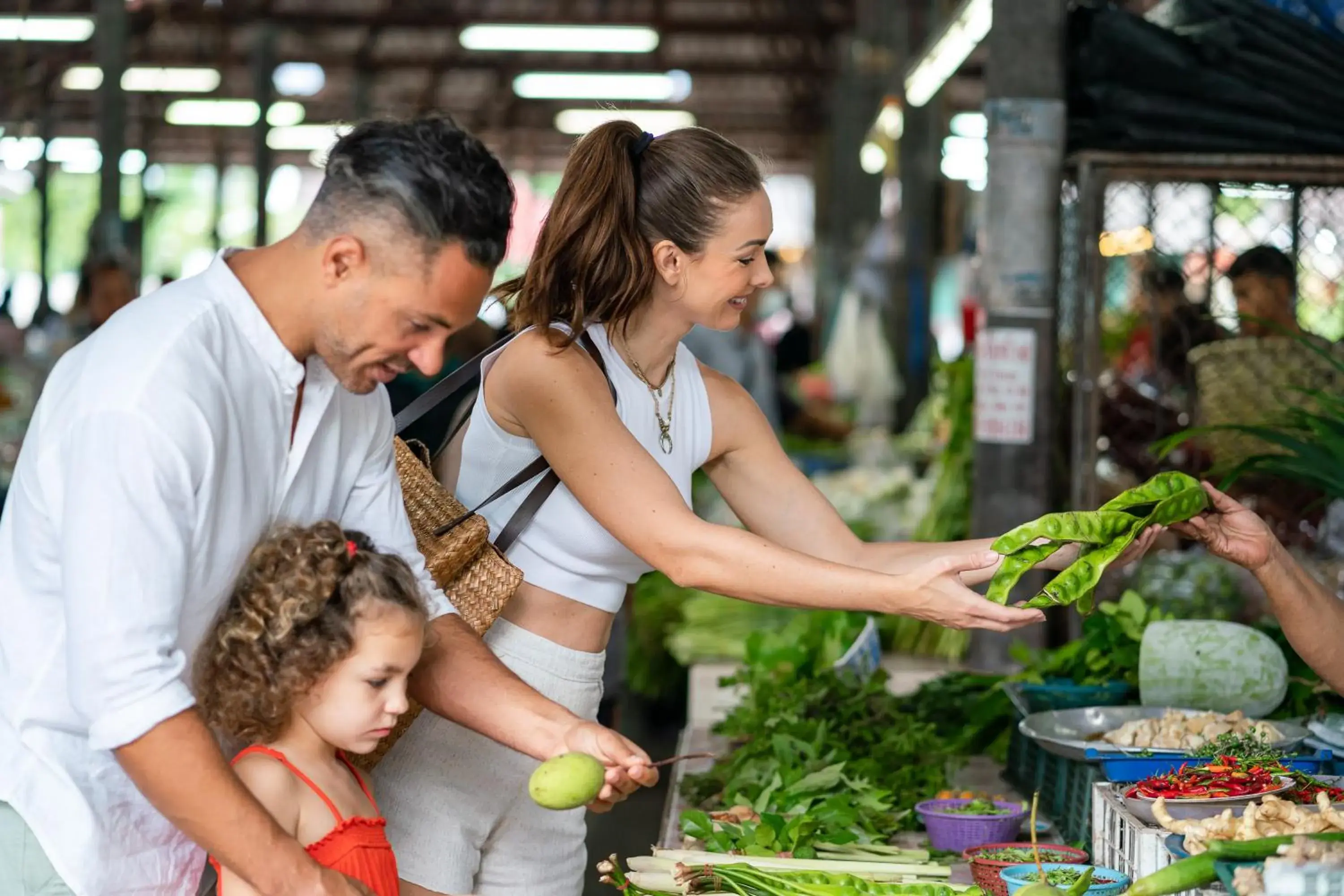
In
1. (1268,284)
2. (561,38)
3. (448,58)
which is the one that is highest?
(448,58)

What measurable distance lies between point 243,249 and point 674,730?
5.45 m

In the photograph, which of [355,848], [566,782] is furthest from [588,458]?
[355,848]

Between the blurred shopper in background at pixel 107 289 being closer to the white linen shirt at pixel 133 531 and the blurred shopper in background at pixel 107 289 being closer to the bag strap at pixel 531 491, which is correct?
the bag strap at pixel 531 491

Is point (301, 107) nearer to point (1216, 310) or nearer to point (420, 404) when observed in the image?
point (1216, 310)

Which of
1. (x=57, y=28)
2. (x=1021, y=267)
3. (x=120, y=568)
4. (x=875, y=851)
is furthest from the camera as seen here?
(x=57, y=28)

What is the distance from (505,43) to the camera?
15211 millimetres

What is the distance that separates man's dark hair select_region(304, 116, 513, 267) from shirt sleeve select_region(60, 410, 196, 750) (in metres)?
0.34

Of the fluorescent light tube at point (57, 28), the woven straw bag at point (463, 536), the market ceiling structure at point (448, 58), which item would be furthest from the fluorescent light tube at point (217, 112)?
the woven straw bag at point (463, 536)

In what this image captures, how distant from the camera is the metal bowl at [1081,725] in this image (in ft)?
9.22

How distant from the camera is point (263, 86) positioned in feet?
51.4

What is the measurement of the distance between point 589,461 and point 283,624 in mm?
630

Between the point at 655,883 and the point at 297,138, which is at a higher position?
the point at 297,138

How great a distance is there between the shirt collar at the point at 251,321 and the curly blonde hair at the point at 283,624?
0.21 m

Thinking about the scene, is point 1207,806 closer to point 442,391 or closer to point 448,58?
point 442,391
